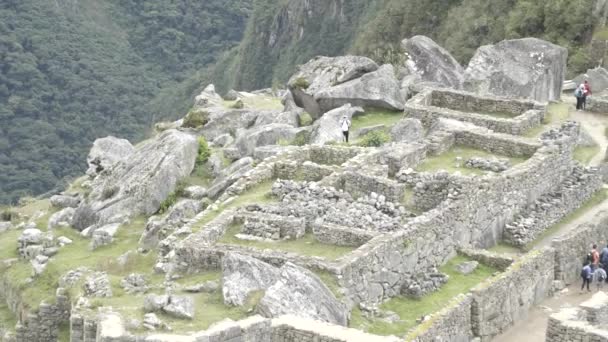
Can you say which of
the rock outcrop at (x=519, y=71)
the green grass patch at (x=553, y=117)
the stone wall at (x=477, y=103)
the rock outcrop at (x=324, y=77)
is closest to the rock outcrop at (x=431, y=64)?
the rock outcrop at (x=519, y=71)

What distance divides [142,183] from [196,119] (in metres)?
10.4

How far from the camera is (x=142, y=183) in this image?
2994 centimetres

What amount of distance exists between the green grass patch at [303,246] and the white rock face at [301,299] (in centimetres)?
164

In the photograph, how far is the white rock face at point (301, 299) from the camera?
1752 cm

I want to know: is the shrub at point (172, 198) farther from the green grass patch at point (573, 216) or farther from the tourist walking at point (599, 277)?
the tourist walking at point (599, 277)

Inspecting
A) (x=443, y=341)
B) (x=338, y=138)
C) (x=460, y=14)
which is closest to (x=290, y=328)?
(x=443, y=341)

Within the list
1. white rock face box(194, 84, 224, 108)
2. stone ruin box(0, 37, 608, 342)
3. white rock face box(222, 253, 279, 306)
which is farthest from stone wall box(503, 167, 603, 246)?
white rock face box(194, 84, 224, 108)

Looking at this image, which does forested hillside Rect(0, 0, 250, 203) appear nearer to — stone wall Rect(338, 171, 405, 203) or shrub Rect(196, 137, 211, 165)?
shrub Rect(196, 137, 211, 165)

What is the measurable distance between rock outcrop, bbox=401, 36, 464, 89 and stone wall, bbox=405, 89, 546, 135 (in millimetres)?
7016

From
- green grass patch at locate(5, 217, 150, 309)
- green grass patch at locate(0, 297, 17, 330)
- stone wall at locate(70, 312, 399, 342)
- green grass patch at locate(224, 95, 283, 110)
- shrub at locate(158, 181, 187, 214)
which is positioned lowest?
green grass patch at locate(0, 297, 17, 330)

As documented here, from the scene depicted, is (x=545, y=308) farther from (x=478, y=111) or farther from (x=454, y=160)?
(x=478, y=111)

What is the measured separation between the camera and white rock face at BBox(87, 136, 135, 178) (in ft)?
127

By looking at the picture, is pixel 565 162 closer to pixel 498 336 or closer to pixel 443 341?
pixel 498 336

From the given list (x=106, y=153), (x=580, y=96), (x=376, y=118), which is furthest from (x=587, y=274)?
(x=106, y=153)
